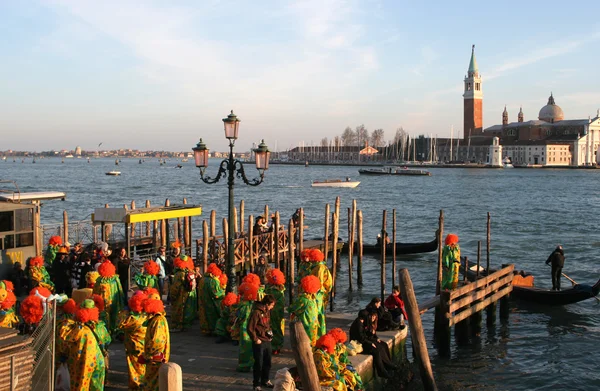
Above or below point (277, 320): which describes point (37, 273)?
above

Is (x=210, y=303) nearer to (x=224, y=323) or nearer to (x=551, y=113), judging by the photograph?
(x=224, y=323)

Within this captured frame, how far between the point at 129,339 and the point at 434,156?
14744 cm

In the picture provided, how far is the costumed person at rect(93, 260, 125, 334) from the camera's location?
8.77 metres

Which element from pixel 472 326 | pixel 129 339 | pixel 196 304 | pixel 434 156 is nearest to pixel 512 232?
pixel 472 326

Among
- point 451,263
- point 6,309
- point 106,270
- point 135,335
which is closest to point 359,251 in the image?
point 451,263

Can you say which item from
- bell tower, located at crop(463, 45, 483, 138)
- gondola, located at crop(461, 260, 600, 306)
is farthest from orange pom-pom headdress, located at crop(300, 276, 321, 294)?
bell tower, located at crop(463, 45, 483, 138)

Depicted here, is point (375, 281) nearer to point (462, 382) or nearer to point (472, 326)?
point (472, 326)

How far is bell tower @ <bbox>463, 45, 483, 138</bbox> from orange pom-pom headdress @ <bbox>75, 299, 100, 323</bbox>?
470 feet

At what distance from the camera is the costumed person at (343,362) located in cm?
707

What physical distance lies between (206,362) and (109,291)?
5.38 feet

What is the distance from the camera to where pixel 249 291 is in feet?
26.4

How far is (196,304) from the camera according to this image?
10.4 m

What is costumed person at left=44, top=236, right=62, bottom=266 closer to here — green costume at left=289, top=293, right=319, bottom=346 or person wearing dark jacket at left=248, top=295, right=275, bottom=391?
green costume at left=289, top=293, right=319, bottom=346

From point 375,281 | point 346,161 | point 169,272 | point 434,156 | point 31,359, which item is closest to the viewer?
point 31,359
